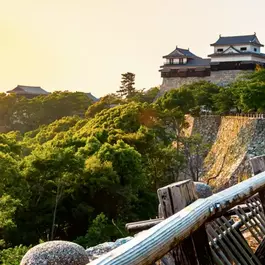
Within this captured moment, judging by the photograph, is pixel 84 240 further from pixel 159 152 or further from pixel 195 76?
pixel 195 76

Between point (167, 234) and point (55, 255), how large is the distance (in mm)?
4266

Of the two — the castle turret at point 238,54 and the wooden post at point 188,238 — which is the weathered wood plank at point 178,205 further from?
the castle turret at point 238,54

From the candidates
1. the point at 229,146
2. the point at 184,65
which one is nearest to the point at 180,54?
the point at 184,65

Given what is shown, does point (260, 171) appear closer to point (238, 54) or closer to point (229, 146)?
point (229, 146)

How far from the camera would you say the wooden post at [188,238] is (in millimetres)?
1995

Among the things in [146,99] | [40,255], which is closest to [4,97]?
[146,99]

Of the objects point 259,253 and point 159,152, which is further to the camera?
point 159,152

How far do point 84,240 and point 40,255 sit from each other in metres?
8.54

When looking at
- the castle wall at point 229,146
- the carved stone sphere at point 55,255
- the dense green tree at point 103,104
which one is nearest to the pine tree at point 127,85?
the dense green tree at point 103,104

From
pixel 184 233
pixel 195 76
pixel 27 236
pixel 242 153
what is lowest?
pixel 27 236

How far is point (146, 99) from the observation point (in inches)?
1753

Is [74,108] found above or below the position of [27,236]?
above

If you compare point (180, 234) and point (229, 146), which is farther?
point (229, 146)

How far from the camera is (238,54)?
1460 inches
